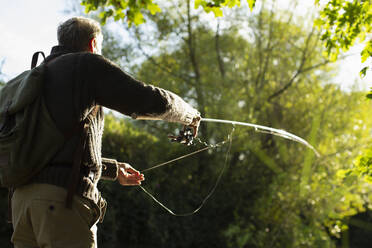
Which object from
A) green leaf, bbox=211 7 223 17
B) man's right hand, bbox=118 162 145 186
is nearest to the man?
man's right hand, bbox=118 162 145 186

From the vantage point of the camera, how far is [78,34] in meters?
1.99

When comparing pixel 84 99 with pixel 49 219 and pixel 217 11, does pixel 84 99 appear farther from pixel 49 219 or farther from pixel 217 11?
pixel 217 11

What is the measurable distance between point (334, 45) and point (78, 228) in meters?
2.79

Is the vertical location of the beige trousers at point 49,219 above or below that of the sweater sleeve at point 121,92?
below

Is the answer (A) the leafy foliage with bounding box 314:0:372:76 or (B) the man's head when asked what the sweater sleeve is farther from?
(A) the leafy foliage with bounding box 314:0:372:76

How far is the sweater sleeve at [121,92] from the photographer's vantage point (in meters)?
1.80

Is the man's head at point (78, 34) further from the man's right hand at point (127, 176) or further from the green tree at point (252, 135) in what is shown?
the green tree at point (252, 135)

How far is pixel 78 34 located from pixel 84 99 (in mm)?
373

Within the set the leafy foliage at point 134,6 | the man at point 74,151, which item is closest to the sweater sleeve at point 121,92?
the man at point 74,151

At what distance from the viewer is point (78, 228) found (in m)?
1.76

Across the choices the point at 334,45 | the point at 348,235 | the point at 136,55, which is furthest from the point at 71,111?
the point at 348,235

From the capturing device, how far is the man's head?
1.99m

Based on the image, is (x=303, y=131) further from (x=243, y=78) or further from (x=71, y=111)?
(x=71, y=111)

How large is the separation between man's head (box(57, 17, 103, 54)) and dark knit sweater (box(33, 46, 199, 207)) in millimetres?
133
